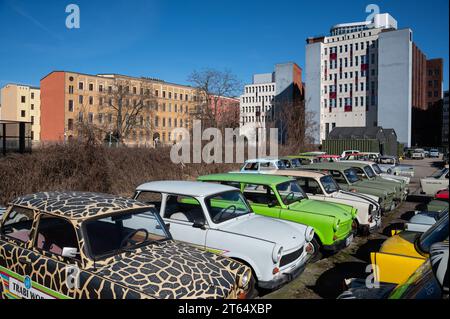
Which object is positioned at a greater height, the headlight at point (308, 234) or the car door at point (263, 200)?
the car door at point (263, 200)

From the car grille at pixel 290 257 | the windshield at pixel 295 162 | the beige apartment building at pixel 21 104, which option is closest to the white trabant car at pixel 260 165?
the windshield at pixel 295 162

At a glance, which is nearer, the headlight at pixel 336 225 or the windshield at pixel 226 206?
the windshield at pixel 226 206

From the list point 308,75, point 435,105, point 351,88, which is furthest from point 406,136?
point 435,105

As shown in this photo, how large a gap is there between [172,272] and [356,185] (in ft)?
29.0

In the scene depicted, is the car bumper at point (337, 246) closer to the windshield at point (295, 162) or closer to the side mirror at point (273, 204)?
the side mirror at point (273, 204)

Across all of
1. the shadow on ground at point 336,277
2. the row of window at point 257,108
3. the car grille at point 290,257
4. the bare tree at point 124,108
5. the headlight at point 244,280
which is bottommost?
the shadow on ground at point 336,277

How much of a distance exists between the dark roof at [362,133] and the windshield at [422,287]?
140 ft

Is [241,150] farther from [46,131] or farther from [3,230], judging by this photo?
[46,131]

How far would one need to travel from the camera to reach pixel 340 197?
924cm

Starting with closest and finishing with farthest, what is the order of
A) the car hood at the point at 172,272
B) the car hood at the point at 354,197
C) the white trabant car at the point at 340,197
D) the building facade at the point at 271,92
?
the car hood at the point at 172,272 < the white trabant car at the point at 340,197 < the car hood at the point at 354,197 < the building facade at the point at 271,92

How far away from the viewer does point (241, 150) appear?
82.6ft

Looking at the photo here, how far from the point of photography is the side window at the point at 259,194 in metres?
7.79

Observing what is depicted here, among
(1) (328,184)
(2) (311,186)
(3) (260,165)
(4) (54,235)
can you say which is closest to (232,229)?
(4) (54,235)

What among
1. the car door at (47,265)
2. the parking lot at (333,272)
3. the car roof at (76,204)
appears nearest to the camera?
the car door at (47,265)
